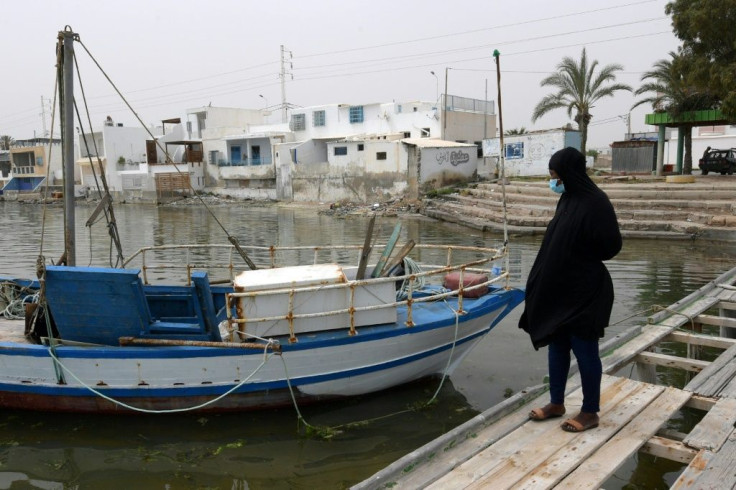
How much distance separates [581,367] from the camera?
159 inches

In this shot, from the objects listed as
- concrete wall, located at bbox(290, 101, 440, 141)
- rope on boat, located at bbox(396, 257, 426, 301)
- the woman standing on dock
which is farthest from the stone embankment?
the woman standing on dock

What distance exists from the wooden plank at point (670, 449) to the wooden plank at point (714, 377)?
1095 millimetres

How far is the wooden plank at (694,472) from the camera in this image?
3551 mm

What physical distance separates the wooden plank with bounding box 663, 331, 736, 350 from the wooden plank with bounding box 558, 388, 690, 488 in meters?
1.98

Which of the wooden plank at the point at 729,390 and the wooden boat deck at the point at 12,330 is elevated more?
the wooden plank at the point at 729,390

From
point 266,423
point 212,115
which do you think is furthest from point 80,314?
point 212,115

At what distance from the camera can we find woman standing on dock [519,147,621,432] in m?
3.79

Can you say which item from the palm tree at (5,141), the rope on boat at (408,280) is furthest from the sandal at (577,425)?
the palm tree at (5,141)

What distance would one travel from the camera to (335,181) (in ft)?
126

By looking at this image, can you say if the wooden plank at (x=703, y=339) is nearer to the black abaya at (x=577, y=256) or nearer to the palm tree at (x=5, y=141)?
the black abaya at (x=577, y=256)

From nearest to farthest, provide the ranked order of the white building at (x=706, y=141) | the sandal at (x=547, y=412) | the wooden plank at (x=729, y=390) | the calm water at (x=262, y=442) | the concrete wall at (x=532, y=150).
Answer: the sandal at (x=547, y=412), the wooden plank at (x=729, y=390), the calm water at (x=262, y=442), the concrete wall at (x=532, y=150), the white building at (x=706, y=141)

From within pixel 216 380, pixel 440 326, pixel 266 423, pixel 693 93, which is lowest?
pixel 266 423

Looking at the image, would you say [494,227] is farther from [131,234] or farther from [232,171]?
[232,171]

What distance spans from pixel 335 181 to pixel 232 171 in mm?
12319
